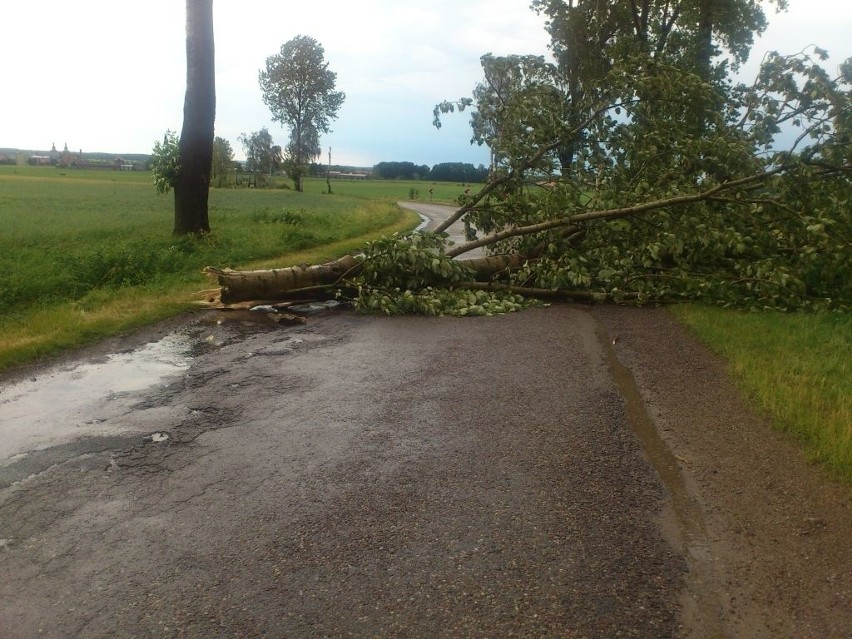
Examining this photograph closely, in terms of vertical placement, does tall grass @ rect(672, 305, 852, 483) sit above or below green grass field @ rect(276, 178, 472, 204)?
above

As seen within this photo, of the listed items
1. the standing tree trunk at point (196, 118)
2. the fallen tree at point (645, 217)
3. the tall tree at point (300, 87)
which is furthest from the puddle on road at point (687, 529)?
the tall tree at point (300, 87)

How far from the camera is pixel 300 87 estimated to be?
81625mm

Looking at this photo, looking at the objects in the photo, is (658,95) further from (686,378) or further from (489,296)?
(686,378)

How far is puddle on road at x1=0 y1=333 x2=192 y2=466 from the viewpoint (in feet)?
17.5

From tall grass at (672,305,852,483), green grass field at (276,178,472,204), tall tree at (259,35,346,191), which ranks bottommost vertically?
green grass field at (276,178,472,204)

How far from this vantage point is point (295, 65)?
80500 mm

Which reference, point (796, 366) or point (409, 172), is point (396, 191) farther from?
point (796, 366)

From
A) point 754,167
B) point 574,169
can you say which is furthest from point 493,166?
point 754,167

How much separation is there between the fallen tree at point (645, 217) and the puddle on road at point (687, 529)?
5030mm

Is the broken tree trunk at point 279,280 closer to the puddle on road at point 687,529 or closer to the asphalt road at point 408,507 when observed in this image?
the asphalt road at point 408,507

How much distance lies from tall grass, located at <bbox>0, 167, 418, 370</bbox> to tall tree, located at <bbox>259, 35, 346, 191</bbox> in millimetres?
61183

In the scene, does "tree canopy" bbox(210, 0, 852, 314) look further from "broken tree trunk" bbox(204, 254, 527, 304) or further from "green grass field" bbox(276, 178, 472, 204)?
"green grass field" bbox(276, 178, 472, 204)

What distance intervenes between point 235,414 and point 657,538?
3.35 meters

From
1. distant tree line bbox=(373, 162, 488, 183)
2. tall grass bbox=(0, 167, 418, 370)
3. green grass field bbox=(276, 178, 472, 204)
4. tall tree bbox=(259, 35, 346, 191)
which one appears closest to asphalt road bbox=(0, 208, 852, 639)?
tall grass bbox=(0, 167, 418, 370)
